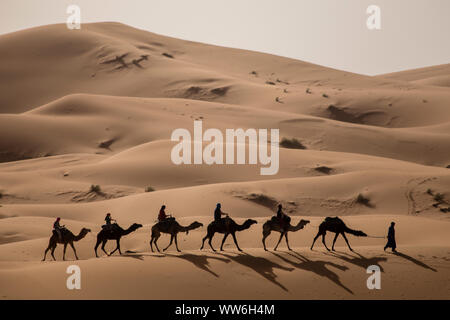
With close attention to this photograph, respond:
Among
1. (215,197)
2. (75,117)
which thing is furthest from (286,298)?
(75,117)

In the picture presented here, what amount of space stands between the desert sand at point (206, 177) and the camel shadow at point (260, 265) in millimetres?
57

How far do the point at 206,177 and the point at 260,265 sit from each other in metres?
19.7

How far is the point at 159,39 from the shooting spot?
11056 cm

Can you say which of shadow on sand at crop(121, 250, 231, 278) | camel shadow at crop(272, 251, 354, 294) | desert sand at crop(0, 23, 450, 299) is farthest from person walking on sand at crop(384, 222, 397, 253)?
shadow on sand at crop(121, 250, 231, 278)

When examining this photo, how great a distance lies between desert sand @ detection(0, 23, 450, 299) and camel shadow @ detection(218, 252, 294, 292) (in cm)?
6

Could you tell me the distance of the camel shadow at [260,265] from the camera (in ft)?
51.2

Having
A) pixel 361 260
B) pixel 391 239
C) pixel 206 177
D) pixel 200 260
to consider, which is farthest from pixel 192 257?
pixel 206 177

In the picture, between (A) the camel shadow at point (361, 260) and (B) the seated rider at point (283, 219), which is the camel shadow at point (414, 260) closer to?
(A) the camel shadow at point (361, 260)

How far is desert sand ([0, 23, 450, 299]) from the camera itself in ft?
50.4

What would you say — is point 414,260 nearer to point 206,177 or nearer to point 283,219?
point 283,219

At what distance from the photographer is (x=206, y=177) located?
3578 cm

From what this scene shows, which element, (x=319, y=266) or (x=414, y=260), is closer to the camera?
(x=319, y=266)

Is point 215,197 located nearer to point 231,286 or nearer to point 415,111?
point 231,286

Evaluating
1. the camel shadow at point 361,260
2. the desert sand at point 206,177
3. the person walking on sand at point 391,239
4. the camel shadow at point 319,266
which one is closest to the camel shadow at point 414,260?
the desert sand at point 206,177
